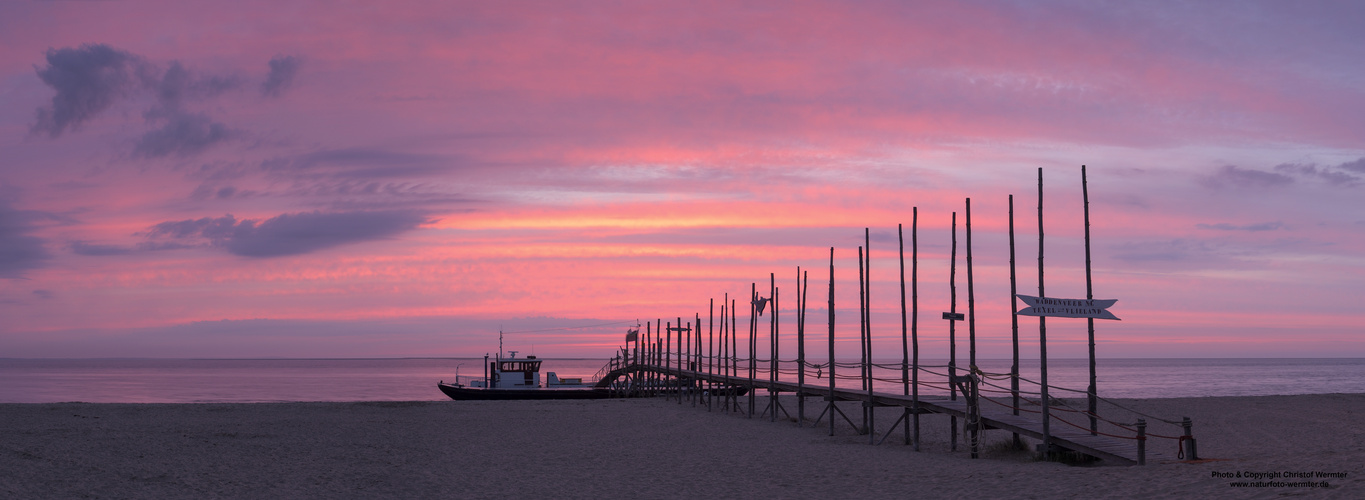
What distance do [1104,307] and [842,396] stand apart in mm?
10879

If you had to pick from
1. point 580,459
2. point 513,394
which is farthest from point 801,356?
point 513,394

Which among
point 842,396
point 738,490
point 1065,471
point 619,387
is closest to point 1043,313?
point 1065,471

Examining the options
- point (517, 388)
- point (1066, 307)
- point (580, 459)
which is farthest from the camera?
point (517, 388)

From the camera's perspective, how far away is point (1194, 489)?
12.1m

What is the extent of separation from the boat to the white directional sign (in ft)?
120

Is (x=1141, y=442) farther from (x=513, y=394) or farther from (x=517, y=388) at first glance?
(x=517, y=388)

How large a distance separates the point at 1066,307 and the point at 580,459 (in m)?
10.2

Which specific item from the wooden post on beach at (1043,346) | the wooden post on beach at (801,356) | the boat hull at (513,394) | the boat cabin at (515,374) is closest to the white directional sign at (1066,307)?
the wooden post on beach at (1043,346)

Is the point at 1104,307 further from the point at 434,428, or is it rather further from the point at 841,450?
the point at 434,428

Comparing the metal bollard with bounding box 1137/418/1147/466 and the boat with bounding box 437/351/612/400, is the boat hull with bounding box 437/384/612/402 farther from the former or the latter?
the metal bollard with bounding box 1137/418/1147/466

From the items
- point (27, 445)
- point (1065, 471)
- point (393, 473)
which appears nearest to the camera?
point (1065, 471)

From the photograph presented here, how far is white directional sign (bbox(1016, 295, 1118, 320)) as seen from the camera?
1523 cm

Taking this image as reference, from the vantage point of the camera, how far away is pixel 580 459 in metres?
20.1

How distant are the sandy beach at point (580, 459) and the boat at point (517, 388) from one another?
1515 centimetres
